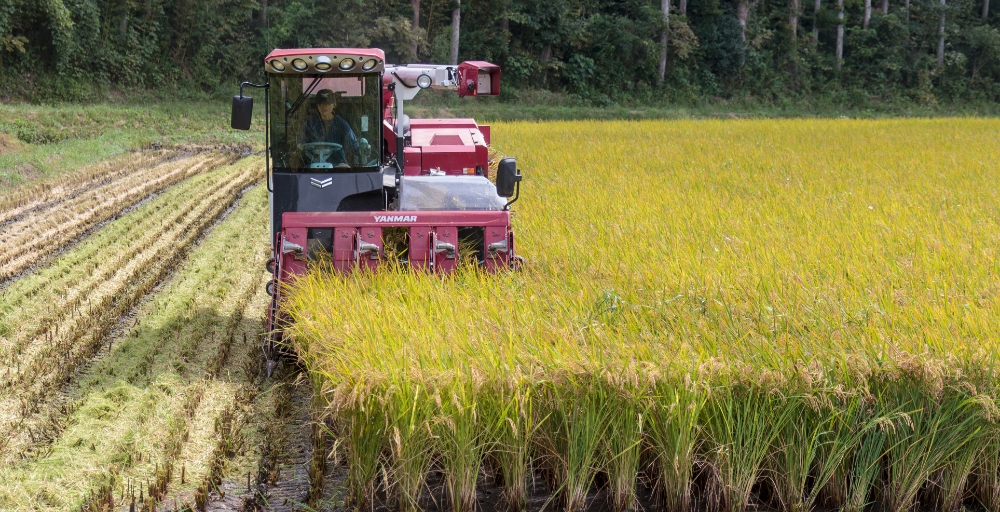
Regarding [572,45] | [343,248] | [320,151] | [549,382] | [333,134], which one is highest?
[572,45]

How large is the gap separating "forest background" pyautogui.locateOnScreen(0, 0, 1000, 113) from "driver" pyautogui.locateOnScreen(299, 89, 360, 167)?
70.1ft

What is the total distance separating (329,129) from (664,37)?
32.8 m

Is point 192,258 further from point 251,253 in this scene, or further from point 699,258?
point 699,258

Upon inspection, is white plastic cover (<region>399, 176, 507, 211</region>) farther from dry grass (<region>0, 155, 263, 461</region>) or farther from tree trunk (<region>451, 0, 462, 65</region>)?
tree trunk (<region>451, 0, 462, 65</region>)

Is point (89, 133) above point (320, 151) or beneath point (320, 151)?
beneath

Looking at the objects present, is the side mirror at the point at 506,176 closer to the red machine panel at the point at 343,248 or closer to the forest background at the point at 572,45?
the red machine panel at the point at 343,248

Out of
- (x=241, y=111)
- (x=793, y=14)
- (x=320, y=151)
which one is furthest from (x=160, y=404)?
(x=793, y=14)

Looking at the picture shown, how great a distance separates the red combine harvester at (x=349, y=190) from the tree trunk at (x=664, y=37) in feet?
103

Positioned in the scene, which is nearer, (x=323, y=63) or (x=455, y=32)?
(x=323, y=63)

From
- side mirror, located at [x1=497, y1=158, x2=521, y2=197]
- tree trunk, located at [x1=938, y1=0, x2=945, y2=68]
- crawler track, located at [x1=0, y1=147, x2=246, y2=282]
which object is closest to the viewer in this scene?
side mirror, located at [x1=497, y1=158, x2=521, y2=197]

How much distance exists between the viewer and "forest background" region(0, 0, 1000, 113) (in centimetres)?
2828

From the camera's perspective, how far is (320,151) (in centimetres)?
727

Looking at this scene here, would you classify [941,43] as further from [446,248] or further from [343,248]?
[343,248]

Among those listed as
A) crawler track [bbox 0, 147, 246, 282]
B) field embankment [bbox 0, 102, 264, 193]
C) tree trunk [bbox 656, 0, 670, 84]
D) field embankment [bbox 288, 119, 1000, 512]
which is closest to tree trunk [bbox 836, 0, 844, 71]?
tree trunk [bbox 656, 0, 670, 84]
